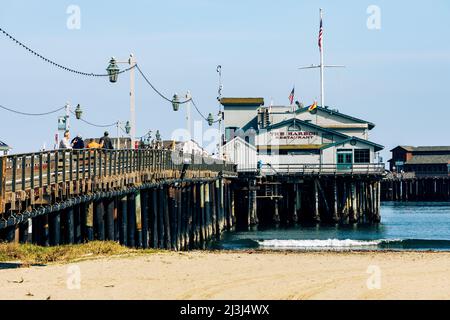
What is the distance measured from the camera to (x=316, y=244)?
4712 centimetres

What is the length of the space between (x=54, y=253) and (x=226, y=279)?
5.35 meters

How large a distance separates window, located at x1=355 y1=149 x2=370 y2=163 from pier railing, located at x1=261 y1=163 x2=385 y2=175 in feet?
3.48

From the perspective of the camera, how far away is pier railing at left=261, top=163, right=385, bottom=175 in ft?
222

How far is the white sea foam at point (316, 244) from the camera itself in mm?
46469

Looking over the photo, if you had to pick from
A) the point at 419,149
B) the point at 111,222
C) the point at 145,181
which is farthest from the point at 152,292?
the point at 419,149

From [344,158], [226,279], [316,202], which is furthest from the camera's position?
[344,158]

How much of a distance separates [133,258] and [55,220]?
3939 millimetres

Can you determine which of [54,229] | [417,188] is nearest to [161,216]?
[54,229]

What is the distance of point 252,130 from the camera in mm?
78938

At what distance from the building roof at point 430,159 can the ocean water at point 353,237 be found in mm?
55725

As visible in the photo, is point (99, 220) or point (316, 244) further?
point (316, 244)

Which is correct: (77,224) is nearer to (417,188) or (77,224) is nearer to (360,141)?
(360,141)

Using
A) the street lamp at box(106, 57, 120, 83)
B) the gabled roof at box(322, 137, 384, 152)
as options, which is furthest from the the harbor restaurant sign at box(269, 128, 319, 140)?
the street lamp at box(106, 57, 120, 83)

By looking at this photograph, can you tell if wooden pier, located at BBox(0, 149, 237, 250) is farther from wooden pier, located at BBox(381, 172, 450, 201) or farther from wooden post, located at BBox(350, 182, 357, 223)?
wooden pier, located at BBox(381, 172, 450, 201)
